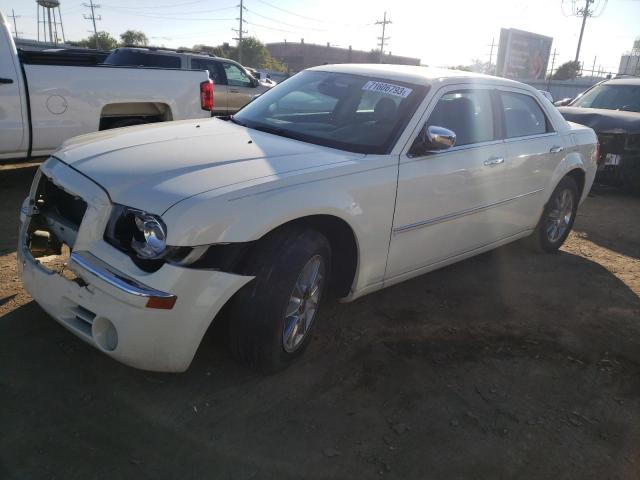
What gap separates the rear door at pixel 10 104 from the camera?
18.0ft

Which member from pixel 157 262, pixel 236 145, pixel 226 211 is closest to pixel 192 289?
pixel 157 262

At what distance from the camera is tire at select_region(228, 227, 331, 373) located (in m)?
2.69

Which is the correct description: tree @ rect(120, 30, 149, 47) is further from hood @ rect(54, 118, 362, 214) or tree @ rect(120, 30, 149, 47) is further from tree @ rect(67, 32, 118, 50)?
hood @ rect(54, 118, 362, 214)

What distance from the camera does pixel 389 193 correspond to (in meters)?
3.26

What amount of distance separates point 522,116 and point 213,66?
866 cm

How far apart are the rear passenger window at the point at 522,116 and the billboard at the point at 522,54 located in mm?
46477

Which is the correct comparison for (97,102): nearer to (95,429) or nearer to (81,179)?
(81,179)

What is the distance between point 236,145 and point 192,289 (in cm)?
111

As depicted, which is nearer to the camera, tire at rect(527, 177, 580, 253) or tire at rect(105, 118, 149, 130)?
tire at rect(527, 177, 580, 253)

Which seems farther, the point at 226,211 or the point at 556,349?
the point at 556,349

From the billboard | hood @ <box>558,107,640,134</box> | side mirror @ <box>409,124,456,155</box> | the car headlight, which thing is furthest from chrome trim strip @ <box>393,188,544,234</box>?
the billboard

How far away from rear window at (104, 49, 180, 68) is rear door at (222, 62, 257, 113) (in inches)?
48.2

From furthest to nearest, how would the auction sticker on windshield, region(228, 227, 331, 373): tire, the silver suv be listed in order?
the silver suv < the auction sticker on windshield < region(228, 227, 331, 373): tire

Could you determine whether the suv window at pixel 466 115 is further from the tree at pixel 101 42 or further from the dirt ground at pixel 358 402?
the tree at pixel 101 42
